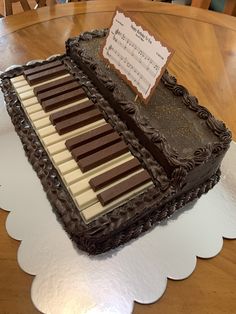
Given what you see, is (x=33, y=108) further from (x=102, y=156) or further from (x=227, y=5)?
(x=227, y=5)

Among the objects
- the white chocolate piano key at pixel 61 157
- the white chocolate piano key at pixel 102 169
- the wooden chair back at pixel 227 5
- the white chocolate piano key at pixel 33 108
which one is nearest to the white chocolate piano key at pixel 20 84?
the white chocolate piano key at pixel 33 108

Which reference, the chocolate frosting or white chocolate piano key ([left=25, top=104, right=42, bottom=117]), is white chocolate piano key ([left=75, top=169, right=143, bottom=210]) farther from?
white chocolate piano key ([left=25, top=104, right=42, bottom=117])

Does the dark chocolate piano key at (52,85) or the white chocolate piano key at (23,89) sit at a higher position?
the dark chocolate piano key at (52,85)

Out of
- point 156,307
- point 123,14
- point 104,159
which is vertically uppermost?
point 123,14

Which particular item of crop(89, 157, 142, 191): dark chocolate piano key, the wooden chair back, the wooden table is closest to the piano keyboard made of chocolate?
crop(89, 157, 142, 191): dark chocolate piano key

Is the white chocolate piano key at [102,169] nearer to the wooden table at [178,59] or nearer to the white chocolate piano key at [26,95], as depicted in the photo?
the wooden table at [178,59]

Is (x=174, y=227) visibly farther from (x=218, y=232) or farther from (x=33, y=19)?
(x=33, y=19)

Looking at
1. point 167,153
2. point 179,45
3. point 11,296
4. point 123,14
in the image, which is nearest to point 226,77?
point 179,45
